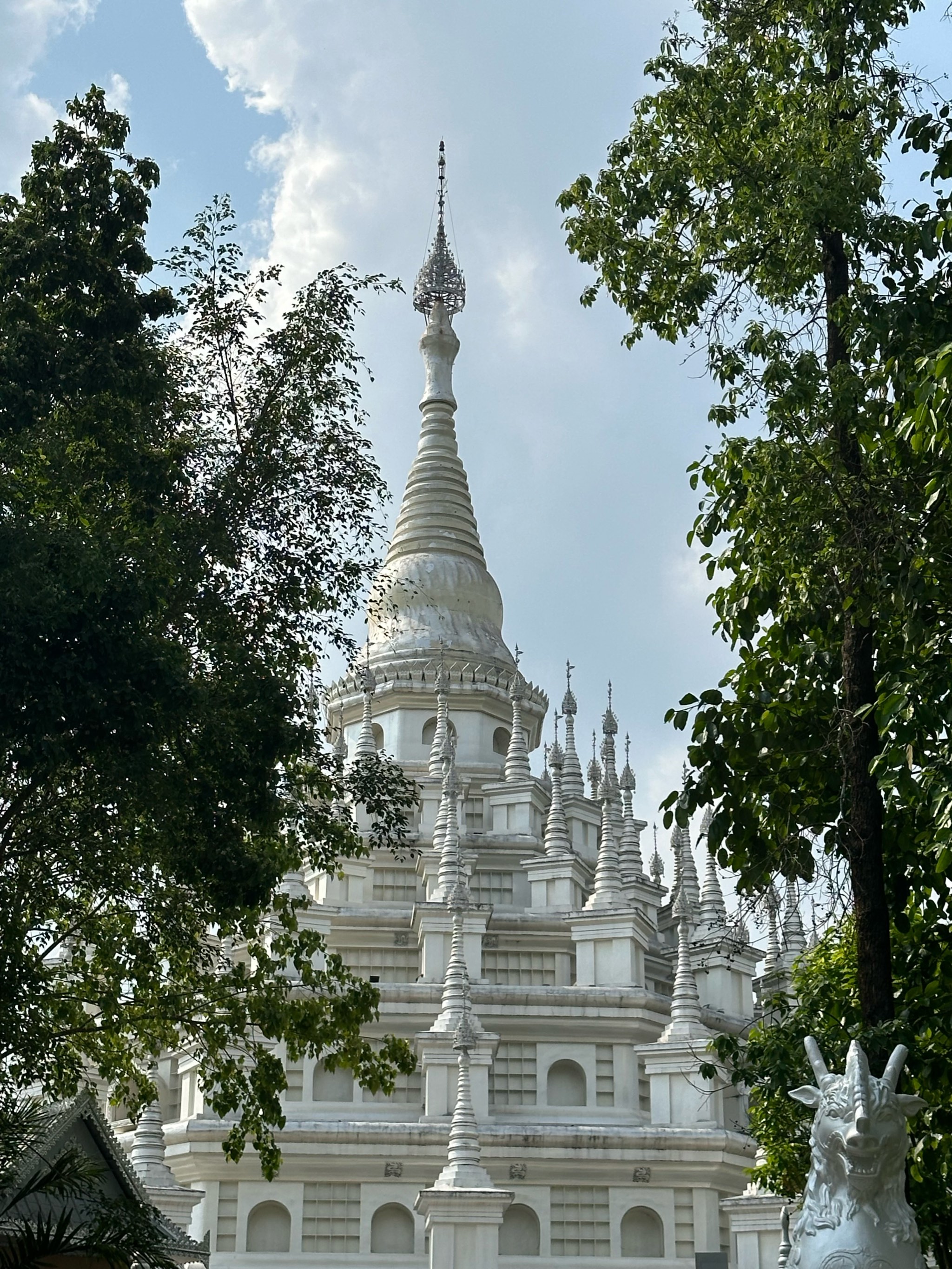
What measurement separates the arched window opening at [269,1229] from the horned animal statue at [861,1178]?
26087mm

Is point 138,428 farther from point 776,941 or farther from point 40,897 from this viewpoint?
point 776,941

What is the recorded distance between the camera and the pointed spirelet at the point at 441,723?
43.3m

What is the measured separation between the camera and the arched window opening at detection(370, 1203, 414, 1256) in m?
33.8

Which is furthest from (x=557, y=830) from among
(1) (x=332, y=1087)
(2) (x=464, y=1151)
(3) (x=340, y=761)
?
(3) (x=340, y=761)

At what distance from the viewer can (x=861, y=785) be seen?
12391mm

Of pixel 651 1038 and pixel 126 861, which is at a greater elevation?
Answer: pixel 651 1038

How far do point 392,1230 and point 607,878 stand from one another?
31.6 ft

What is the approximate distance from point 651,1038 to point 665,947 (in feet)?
23.7

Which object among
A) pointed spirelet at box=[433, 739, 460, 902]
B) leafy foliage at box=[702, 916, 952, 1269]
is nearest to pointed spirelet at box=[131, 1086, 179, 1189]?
pointed spirelet at box=[433, 739, 460, 902]

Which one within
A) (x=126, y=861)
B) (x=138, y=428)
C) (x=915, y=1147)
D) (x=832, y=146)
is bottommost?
(x=915, y=1147)

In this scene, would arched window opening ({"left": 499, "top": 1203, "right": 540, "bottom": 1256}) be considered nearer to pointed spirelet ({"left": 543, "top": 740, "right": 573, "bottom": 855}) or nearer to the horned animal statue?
pointed spirelet ({"left": 543, "top": 740, "right": 573, "bottom": 855})

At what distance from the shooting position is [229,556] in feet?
50.9

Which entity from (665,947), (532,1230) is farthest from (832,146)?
(665,947)

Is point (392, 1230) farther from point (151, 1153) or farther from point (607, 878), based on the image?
point (607, 878)
